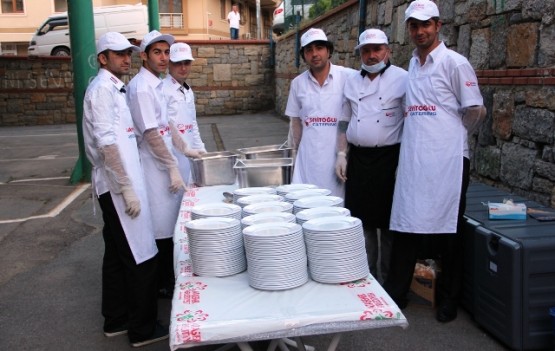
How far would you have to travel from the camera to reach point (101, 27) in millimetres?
22688

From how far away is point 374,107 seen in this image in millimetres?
3904

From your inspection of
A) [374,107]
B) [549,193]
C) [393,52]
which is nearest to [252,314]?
[374,107]

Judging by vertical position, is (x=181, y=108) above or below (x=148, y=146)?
above

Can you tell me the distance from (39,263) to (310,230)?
3918 millimetres

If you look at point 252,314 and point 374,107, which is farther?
point 374,107

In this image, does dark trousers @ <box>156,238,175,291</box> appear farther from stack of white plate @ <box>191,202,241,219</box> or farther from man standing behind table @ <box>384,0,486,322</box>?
man standing behind table @ <box>384,0,486,322</box>

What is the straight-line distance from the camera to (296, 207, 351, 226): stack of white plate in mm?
2689

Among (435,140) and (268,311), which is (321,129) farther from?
(268,311)

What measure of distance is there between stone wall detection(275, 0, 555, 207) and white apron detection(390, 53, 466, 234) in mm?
1130

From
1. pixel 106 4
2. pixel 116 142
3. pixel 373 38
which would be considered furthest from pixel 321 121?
pixel 106 4

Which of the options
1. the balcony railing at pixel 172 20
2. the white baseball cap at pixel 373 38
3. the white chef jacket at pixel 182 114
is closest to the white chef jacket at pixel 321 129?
the white baseball cap at pixel 373 38

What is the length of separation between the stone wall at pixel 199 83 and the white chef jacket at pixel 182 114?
52.4 ft

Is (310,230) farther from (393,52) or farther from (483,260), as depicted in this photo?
(393,52)

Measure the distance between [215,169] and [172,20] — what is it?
111 feet
